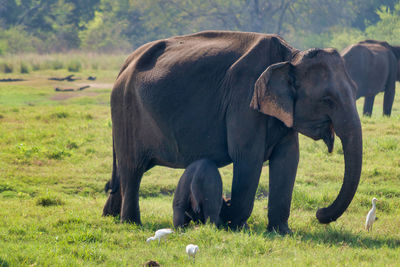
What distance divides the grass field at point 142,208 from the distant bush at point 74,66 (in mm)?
13776

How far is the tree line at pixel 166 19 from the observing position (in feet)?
150

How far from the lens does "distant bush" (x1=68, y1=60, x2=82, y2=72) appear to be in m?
29.7

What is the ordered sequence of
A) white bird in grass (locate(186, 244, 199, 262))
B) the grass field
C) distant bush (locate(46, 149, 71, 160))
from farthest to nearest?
distant bush (locate(46, 149, 71, 160))
the grass field
white bird in grass (locate(186, 244, 199, 262))

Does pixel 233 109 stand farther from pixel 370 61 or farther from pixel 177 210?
pixel 370 61

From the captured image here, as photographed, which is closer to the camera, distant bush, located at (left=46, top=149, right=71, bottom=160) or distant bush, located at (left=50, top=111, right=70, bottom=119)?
distant bush, located at (left=46, top=149, right=71, bottom=160)

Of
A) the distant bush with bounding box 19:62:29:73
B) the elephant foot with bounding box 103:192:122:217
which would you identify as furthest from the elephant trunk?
the distant bush with bounding box 19:62:29:73

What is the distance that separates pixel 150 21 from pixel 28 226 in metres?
42.4

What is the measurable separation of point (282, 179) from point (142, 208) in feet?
8.18

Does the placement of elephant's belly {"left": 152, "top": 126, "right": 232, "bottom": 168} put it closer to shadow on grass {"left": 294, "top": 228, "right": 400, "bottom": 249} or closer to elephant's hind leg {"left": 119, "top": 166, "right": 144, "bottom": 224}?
elephant's hind leg {"left": 119, "top": 166, "right": 144, "bottom": 224}

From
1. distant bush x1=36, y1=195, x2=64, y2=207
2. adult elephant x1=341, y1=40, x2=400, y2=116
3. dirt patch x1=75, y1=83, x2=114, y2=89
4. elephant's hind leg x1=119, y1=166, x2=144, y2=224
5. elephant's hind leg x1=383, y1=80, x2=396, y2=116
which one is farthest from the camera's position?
dirt patch x1=75, y1=83, x2=114, y2=89

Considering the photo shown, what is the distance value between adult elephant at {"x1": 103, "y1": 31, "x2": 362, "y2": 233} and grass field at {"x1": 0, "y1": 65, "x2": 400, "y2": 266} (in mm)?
518

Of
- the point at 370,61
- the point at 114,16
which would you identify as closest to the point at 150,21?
the point at 114,16

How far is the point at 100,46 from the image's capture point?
47.1 meters

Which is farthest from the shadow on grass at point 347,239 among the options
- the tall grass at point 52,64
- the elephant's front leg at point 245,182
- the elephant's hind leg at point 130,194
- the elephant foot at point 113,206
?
the tall grass at point 52,64
